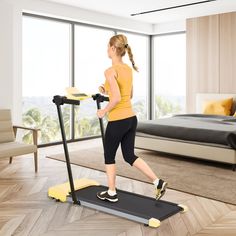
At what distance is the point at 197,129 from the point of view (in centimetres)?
493

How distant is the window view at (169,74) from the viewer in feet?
27.2

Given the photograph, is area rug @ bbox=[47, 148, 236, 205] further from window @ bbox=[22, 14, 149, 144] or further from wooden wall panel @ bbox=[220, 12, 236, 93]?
wooden wall panel @ bbox=[220, 12, 236, 93]

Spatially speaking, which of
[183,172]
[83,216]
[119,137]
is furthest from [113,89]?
[183,172]

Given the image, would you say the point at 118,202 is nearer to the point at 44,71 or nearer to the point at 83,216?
the point at 83,216

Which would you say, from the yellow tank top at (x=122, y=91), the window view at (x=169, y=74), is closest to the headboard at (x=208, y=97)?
the window view at (x=169, y=74)

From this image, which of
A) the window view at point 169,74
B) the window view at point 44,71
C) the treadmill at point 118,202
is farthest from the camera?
the window view at point 169,74

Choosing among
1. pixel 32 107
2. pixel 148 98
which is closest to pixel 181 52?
pixel 148 98

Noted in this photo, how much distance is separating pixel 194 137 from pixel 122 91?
2165 mm

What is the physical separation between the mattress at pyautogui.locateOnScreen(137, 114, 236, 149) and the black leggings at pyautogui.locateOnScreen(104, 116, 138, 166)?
6.01ft

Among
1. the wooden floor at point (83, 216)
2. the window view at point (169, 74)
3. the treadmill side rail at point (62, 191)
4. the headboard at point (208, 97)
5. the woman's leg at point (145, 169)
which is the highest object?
the window view at point (169, 74)

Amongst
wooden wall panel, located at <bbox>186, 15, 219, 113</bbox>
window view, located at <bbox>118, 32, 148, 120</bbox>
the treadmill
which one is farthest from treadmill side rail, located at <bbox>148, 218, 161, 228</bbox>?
window view, located at <bbox>118, 32, 148, 120</bbox>

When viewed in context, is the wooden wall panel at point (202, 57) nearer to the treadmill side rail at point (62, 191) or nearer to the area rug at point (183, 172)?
the area rug at point (183, 172)

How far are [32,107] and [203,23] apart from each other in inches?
151

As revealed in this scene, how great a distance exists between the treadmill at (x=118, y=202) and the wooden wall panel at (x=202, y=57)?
4367 mm
